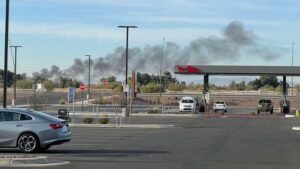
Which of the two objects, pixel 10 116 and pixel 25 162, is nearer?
pixel 25 162

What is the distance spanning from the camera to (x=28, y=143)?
2102 cm

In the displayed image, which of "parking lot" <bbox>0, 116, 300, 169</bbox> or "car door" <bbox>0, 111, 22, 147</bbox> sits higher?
"car door" <bbox>0, 111, 22, 147</bbox>

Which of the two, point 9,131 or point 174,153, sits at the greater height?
point 9,131

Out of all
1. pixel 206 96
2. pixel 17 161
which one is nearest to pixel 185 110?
pixel 206 96

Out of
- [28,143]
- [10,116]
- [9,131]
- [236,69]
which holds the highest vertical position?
[236,69]

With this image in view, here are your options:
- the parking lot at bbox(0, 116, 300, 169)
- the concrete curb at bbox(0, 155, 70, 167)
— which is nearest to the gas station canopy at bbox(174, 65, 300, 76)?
the parking lot at bbox(0, 116, 300, 169)

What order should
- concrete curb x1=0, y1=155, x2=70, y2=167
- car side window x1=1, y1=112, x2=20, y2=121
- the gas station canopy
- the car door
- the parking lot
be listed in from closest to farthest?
concrete curb x1=0, y1=155, x2=70, y2=167 < the parking lot < the car door < car side window x1=1, y1=112, x2=20, y2=121 < the gas station canopy

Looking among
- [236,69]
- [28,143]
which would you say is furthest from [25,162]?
[236,69]

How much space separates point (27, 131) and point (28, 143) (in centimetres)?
39

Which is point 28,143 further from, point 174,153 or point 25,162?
point 174,153

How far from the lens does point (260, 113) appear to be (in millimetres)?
68562

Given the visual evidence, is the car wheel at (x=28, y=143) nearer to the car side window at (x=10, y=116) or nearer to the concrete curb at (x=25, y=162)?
the car side window at (x=10, y=116)

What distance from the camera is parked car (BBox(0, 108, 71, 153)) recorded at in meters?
21.0

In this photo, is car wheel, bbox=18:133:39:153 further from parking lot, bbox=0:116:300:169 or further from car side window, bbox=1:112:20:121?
car side window, bbox=1:112:20:121
